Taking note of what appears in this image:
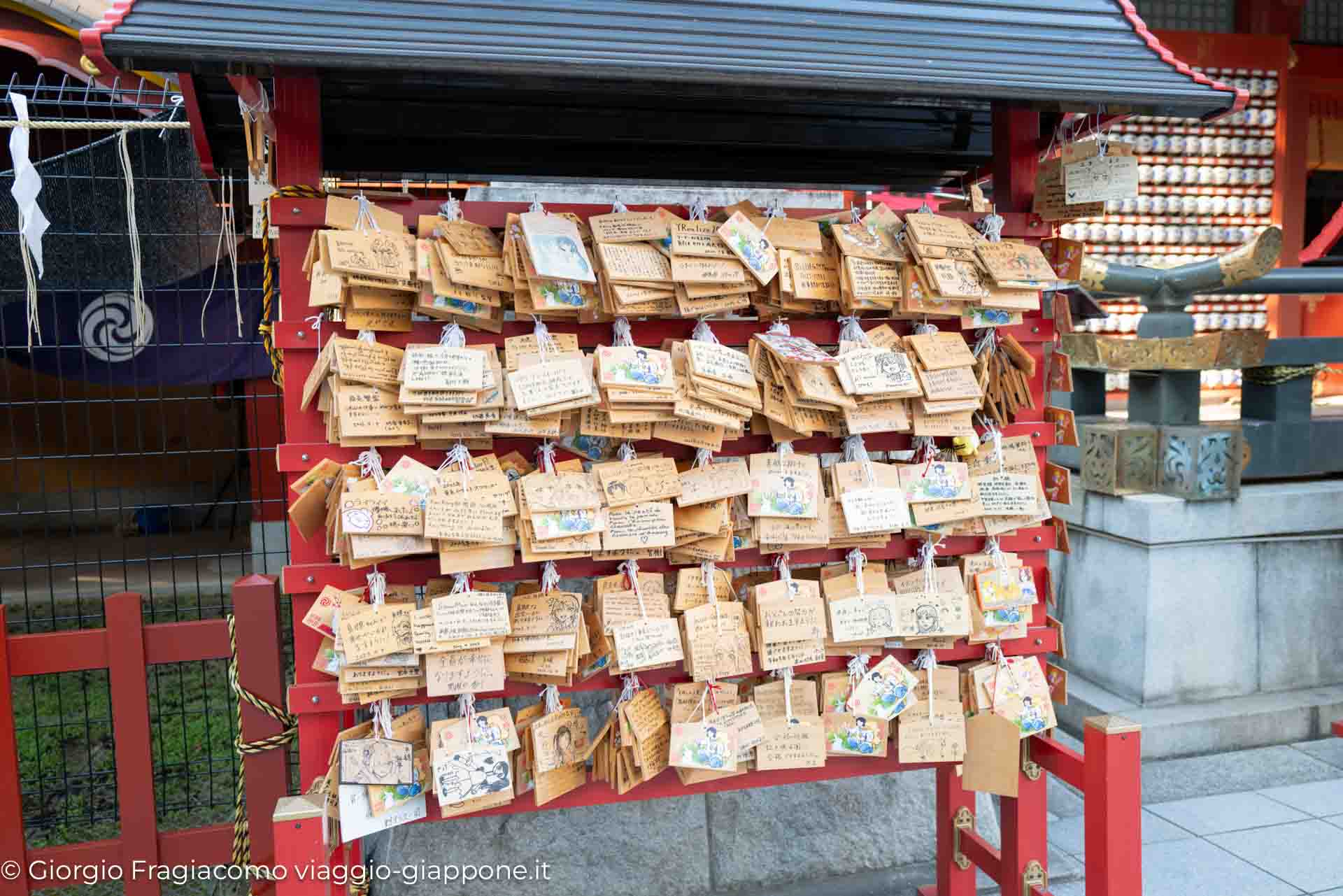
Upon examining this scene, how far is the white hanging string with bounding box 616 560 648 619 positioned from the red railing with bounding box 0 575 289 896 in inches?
48.9

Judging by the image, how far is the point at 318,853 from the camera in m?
2.43

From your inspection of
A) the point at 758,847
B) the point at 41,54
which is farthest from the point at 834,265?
the point at 41,54

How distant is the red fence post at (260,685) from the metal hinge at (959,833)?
228 centimetres

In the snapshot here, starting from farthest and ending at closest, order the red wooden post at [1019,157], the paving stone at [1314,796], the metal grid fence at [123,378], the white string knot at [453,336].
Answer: the metal grid fence at [123,378]
the paving stone at [1314,796]
the red wooden post at [1019,157]
the white string knot at [453,336]

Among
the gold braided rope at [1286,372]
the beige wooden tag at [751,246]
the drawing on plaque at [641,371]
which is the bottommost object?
the gold braided rope at [1286,372]

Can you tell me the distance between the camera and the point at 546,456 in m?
2.62

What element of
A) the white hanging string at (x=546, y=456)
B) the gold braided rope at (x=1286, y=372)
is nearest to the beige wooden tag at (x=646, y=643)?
the white hanging string at (x=546, y=456)

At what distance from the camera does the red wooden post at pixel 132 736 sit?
125 inches

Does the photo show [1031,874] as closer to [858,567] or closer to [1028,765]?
[1028,765]

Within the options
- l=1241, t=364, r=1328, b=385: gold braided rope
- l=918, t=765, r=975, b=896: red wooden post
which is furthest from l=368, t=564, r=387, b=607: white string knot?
l=1241, t=364, r=1328, b=385: gold braided rope

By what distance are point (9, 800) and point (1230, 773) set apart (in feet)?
16.6

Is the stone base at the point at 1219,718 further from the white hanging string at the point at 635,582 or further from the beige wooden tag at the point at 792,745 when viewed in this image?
the white hanging string at the point at 635,582

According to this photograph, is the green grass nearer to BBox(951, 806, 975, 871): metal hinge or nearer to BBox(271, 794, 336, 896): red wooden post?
BBox(271, 794, 336, 896): red wooden post

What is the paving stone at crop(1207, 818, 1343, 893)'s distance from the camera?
3809 millimetres
